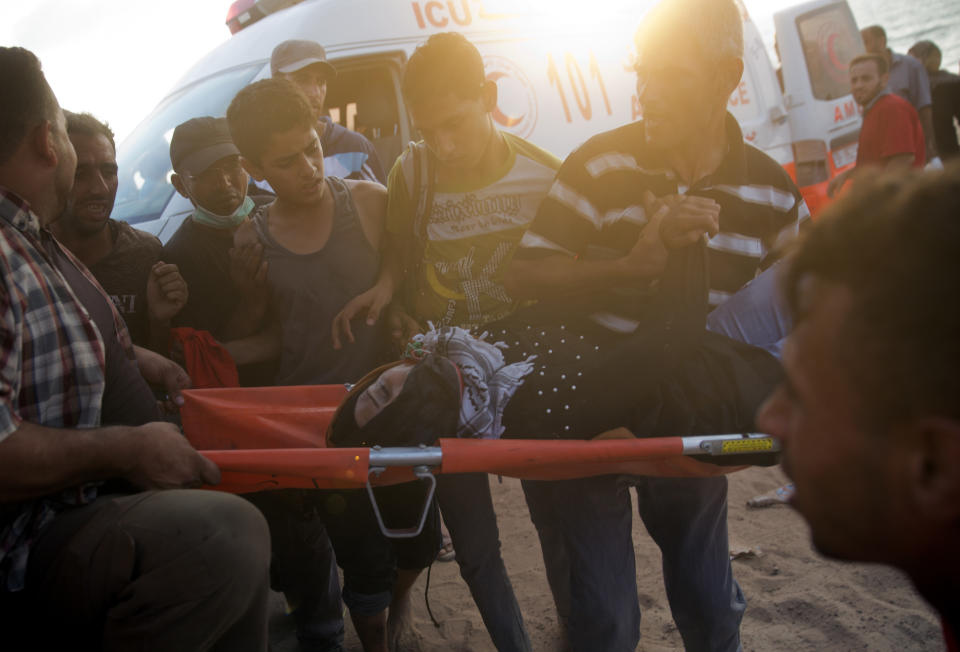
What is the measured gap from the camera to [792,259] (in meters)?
Answer: 0.76

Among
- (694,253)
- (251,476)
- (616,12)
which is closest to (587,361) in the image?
(694,253)

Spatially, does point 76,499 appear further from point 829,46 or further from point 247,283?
point 829,46

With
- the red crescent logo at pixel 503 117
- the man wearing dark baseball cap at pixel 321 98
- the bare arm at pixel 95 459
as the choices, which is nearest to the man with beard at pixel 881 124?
the red crescent logo at pixel 503 117

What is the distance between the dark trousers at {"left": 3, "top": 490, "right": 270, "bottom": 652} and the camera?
1.45m

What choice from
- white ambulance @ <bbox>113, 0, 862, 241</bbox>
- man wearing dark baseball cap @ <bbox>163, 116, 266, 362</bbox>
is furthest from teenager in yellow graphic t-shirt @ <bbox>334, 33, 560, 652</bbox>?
white ambulance @ <bbox>113, 0, 862, 241</bbox>

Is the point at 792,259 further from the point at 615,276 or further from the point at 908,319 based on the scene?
the point at 615,276

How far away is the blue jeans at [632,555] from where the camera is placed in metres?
1.87

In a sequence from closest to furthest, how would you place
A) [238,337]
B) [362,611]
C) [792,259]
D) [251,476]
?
1. [792,259]
2. [251,476]
3. [362,611]
4. [238,337]

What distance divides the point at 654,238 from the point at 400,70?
10.3 ft

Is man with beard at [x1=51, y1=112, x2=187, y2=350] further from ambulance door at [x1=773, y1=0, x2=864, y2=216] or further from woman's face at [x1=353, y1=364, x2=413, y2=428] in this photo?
ambulance door at [x1=773, y1=0, x2=864, y2=216]

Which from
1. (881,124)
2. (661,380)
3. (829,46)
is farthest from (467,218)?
(829,46)

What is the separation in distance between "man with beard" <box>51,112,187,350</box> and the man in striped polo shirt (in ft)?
4.39

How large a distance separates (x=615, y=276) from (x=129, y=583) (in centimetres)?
→ 129

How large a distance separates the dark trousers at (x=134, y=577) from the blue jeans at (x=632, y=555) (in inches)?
33.7
